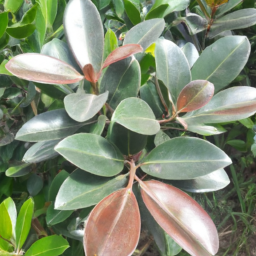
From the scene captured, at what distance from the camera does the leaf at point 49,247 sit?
488mm

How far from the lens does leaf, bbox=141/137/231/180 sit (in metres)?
0.38

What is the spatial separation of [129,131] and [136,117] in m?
0.04

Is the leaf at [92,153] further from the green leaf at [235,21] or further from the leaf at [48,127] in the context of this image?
the green leaf at [235,21]

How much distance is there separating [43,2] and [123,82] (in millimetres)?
279

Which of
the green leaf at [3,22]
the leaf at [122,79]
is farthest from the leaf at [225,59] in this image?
the green leaf at [3,22]

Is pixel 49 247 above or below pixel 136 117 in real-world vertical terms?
below

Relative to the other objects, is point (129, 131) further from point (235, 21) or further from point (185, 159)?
point (235, 21)

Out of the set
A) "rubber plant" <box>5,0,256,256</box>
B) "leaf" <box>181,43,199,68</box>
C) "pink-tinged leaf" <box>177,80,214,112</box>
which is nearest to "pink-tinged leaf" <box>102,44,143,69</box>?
"rubber plant" <box>5,0,256,256</box>

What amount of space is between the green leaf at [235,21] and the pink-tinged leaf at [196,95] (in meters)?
0.31

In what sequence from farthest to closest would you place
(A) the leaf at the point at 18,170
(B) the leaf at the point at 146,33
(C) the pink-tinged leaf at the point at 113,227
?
(A) the leaf at the point at 18,170 → (B) the leaf at the point at 146,33 → (C) the pink-tinged leaf at the point at 113,227

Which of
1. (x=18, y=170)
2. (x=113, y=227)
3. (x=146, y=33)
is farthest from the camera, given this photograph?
(x=18, y=170)

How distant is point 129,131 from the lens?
414 millimetres

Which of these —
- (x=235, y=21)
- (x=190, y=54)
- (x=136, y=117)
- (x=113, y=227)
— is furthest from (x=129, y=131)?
(x=235, y=21)

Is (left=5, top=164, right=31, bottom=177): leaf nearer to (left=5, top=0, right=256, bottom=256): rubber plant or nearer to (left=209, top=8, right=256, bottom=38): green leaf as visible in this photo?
(left=5, top=0, right=256, bottom=256): rubber plant
